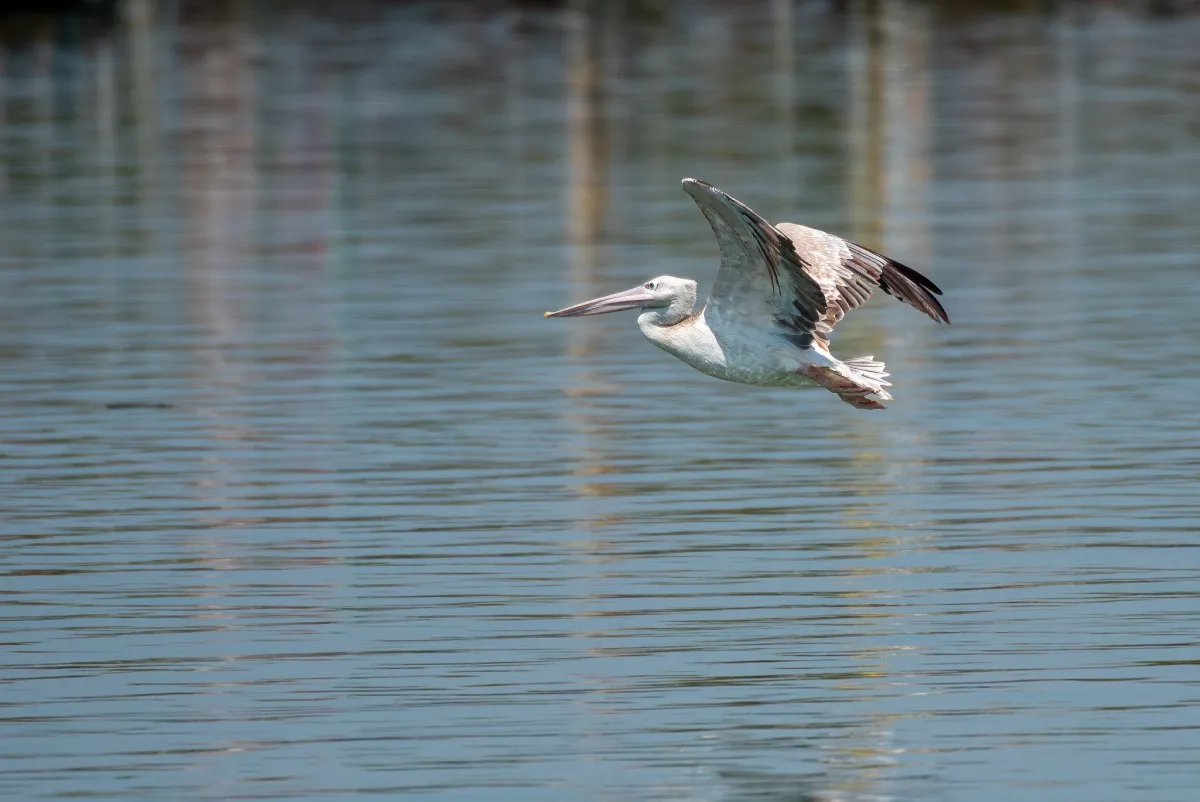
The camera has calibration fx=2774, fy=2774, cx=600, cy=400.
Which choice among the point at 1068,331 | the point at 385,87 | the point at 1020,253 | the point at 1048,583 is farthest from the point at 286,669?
the point at 385,87

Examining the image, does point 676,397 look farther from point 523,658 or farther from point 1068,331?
point 523,658

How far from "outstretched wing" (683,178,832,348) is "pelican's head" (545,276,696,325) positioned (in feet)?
0.62

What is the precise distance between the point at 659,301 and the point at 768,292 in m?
0.66

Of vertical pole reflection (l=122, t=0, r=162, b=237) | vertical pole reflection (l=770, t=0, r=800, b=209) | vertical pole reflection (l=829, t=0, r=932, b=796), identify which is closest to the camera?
vertical pole reflection (l=829, t=0, r=932, b=796)

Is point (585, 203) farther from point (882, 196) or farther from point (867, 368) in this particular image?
point (867, 368)

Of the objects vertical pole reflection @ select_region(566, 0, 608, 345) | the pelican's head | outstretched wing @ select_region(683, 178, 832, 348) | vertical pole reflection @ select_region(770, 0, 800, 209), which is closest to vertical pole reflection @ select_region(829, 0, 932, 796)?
vertical pole reflection @ select_region(770, 0, 800, 209)

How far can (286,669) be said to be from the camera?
44.6 ft

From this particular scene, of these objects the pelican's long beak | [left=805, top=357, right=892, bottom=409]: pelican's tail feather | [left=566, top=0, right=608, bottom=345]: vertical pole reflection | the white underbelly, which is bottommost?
[left=566, top=0, right=608, bottom=345]: vertical pole reflection

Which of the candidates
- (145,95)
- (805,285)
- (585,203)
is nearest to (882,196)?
(585,203)

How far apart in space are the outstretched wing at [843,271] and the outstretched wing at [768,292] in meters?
0.09

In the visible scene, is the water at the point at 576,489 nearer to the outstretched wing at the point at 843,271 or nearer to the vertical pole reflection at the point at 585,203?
the vertical pole reflection at the point at 585,203

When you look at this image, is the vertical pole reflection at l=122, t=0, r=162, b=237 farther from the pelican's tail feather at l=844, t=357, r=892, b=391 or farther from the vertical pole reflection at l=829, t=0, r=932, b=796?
the pelican's tail feather at l=844, t=357, r=892, b=391

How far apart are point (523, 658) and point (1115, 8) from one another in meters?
64.7

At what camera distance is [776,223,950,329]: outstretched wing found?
15258 millimetres
